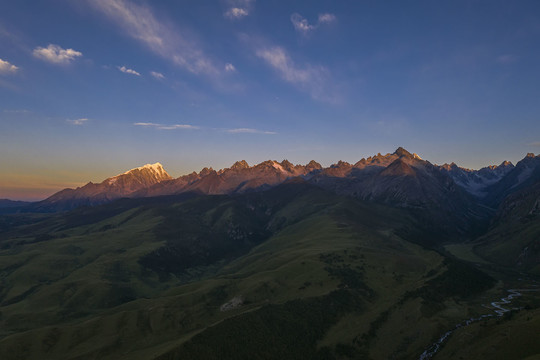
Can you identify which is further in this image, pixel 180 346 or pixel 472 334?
pixel 180 346

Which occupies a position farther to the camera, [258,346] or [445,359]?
[258,346]

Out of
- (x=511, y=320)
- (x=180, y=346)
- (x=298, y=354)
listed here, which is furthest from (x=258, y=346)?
(x=511, y=320)

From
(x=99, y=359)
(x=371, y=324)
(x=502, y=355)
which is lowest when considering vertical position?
(x=99, y=359)

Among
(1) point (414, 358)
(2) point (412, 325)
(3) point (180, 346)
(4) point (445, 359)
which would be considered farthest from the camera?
(2) point (412, 325)

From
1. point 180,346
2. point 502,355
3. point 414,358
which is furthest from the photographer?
point 180,346

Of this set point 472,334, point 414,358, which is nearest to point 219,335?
point 414,358

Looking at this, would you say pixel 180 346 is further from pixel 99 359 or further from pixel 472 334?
pixel 472 334

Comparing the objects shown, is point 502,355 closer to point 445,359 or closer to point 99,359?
point 445,359

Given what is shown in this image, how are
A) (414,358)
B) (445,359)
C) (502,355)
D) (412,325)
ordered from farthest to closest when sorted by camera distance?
→ (412,325)
(414,358)
(445,359)
(502,355)

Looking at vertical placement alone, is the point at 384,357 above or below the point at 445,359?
below
